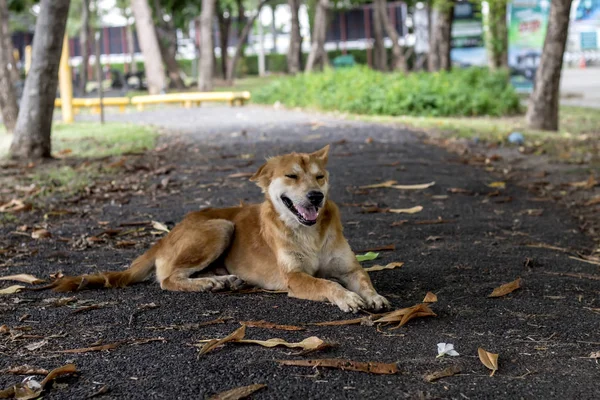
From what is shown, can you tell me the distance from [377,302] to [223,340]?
1.16 m

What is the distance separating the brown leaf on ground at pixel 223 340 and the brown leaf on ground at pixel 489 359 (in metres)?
1.19

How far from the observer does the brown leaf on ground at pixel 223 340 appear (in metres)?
4.25

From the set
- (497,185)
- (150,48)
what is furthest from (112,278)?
(150,48)

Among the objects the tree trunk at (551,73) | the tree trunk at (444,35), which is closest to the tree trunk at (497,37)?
the tree trunk at (444,35)

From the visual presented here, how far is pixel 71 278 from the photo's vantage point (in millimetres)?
5746

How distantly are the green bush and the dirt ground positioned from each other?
975cm

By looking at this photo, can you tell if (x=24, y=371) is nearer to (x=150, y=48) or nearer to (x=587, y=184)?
(x=587, y=184)

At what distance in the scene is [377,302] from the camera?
5.13 meters

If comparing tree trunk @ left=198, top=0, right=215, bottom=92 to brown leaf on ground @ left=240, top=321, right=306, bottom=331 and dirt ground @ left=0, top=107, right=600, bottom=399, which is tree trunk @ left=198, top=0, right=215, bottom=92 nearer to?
dirt ground @ left=0, top=107, right=600, bottom=399

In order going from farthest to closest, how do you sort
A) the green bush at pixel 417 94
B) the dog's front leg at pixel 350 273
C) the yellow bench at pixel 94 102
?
the yellow bench at pixel 94 102 → the green bush at pixel 417 94 → the dog's front leg at pixel 350 273

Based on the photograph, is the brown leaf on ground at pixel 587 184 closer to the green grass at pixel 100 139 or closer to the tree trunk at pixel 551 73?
the tree trunk at pixel 551 73

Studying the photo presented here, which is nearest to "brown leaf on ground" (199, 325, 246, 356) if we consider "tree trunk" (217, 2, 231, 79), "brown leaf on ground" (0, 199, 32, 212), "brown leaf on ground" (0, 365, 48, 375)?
"brown leaf on ground" (0, 365, 48, 375)

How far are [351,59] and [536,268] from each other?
44633 mm

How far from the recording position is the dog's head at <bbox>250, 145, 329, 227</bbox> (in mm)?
5449
